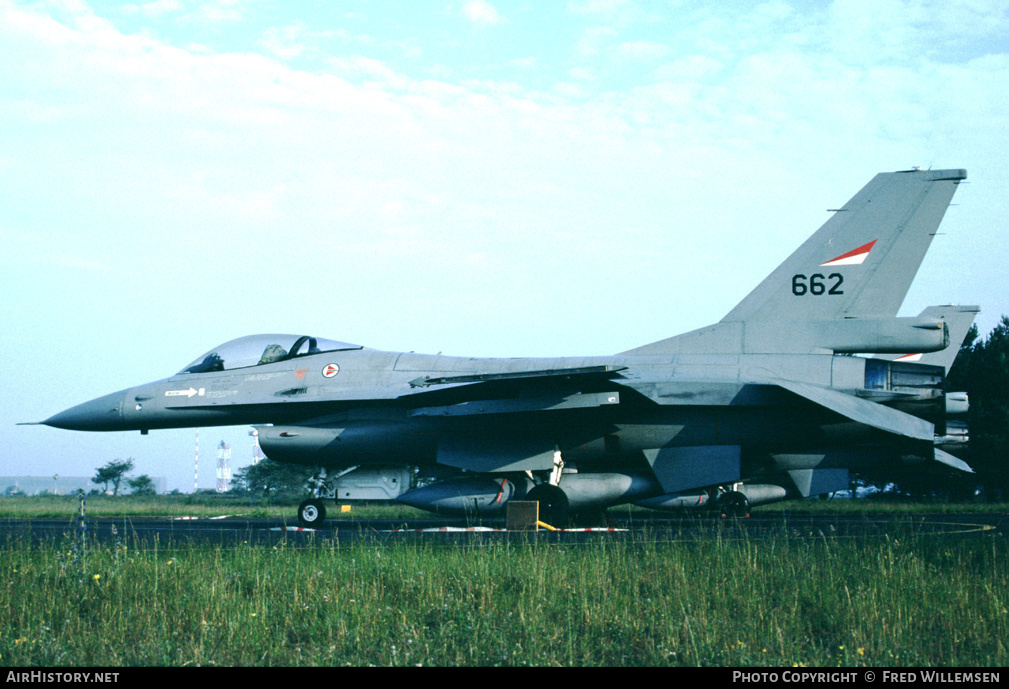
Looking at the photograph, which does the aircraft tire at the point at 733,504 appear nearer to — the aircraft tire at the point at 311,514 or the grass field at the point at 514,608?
A: the aircraft tire at the point at 311,514

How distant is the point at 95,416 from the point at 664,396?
11.2m

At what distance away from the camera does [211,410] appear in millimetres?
15461

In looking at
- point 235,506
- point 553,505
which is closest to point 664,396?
point 553,505

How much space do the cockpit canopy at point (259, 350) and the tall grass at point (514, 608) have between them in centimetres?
749

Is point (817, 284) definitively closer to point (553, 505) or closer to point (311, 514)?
point (553, 505)

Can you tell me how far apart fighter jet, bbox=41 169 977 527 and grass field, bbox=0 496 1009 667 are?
16.8 ft

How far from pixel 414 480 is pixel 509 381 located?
3.64 metres

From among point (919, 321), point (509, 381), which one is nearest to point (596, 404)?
point (509, 381)

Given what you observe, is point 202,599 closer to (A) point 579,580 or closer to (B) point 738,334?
(A) point 579,580

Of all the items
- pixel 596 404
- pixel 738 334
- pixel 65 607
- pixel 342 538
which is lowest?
pixel 342 538

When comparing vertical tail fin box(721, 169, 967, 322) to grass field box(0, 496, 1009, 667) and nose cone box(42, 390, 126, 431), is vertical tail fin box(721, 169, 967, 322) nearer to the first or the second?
grass field box(0, 496, 1009, 667)

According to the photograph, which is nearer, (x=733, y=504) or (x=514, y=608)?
(x=514, y=608)

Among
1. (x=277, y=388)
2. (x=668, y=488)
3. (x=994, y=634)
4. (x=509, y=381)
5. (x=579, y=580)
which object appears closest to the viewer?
(x=994, y=634)

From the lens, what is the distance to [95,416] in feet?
51.3
